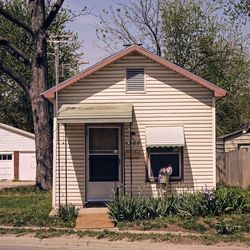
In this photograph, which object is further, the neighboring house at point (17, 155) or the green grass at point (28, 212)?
the neighboring house at point (17, 155)

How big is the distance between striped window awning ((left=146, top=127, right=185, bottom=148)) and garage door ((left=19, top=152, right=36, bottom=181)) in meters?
26.2

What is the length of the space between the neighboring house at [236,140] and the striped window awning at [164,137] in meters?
14.7

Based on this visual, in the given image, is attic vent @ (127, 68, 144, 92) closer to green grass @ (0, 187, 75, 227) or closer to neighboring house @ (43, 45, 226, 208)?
neighboring house @ (43, 45, 226, 208)

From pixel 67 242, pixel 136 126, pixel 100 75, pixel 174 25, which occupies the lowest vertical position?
pixel 67 242

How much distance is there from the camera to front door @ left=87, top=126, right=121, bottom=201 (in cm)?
1791

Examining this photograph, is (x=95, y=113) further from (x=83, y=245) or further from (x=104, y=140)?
(x=83, y=245)

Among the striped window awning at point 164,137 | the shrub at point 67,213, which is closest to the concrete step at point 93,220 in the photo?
the shrub at point 67,213

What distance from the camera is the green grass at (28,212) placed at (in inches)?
594

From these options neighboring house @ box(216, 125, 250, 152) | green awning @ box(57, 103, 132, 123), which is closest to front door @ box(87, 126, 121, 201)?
green awning @ box(57, 103, 132, 123)

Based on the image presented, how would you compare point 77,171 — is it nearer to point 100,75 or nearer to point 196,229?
point 100,75

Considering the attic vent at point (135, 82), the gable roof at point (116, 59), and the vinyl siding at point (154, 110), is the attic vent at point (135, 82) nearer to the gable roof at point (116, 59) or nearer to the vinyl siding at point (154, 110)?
the vinyl siding at point (154, 110)

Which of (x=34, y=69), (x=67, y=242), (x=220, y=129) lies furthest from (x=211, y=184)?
(x=220, y=129)

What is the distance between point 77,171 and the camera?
17.7 metres

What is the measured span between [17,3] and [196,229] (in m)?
32.6
